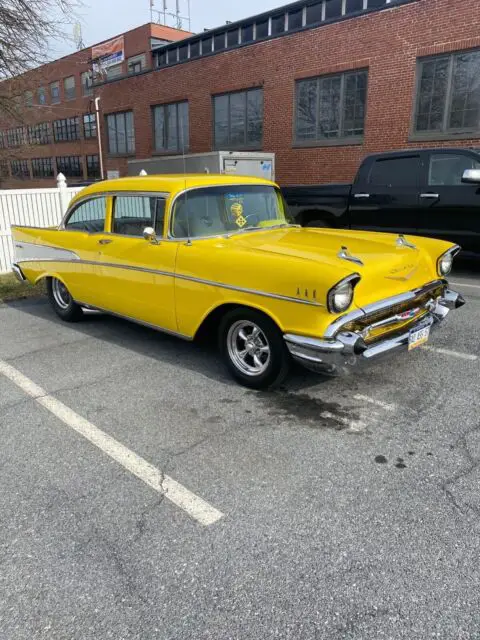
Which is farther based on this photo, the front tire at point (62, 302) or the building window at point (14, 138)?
the building window at point (14, 138)

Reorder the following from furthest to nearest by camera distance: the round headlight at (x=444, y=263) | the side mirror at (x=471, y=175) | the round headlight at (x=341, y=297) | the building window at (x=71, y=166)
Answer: the building window at (x=71, y=166) → the side mirror at (x=471, y=175) → the round headlight at (x=444, y=263) → the round headlight at (x=341, y=297)

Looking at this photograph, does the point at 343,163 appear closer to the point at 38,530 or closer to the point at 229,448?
the point at 229,448

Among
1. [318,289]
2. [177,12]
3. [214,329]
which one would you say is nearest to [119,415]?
[214,329]

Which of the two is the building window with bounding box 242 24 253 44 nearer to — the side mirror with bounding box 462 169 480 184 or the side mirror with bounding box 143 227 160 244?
the side mirror with bounding box 462 169 480 184

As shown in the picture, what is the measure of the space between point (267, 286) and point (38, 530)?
2138 mm

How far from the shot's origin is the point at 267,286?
370 centimetres

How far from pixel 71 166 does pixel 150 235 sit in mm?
A: 41207

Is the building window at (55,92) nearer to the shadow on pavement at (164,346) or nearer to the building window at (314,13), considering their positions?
the building window at (314,13)

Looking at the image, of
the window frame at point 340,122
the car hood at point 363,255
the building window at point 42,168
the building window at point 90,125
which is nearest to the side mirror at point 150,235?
the car hood at point 363,255

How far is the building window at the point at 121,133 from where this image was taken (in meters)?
24.7

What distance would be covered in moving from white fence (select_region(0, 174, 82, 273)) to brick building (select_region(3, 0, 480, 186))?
4.82 metres

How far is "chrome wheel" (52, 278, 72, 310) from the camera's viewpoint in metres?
6.27

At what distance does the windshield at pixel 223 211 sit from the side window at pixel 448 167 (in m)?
4.24

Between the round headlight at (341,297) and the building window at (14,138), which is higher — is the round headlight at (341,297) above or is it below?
below
